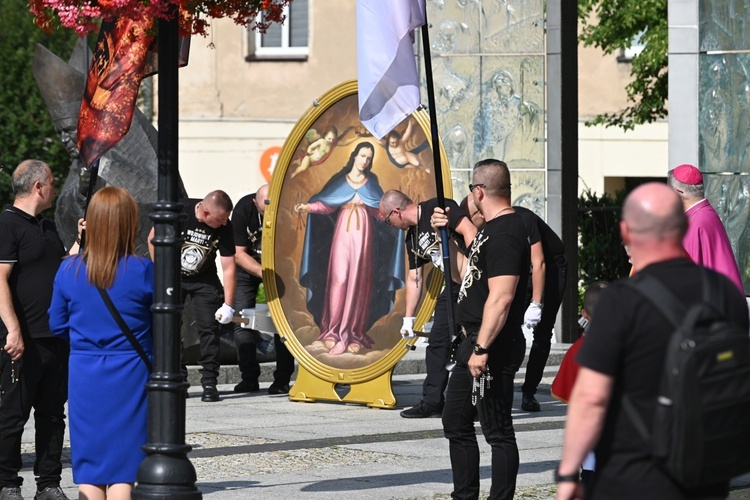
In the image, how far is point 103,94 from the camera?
7043 millimetres

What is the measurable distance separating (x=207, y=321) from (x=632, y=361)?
835 cm

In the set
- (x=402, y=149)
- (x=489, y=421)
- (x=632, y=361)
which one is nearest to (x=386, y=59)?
(x=489, y=421)

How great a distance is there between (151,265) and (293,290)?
6067 mm

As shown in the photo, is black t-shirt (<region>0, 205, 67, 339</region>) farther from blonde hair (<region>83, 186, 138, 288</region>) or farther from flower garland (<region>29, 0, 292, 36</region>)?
blonde hair (<region>83, 186, 138, 288</region>)

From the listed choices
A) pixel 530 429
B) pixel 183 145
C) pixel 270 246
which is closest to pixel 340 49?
pixel 183 145

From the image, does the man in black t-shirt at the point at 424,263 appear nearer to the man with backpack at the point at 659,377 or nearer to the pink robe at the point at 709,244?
the pink robe at the point at 709,244

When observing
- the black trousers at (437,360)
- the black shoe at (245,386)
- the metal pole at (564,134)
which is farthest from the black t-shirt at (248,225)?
the metal pole at (564,134)

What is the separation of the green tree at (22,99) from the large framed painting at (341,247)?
16.3 metres

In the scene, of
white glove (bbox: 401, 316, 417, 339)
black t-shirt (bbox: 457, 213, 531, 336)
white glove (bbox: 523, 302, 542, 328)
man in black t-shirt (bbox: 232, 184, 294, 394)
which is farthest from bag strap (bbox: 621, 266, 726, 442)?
man in black t-shirt (bbox: 232, 184, 294, 394)

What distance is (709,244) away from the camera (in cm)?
728

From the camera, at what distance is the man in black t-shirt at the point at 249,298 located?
12.7 m

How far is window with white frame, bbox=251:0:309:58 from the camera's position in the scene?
30.5 m

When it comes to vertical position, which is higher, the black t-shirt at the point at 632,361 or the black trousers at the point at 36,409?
the black t-shirt at the point at 632,361

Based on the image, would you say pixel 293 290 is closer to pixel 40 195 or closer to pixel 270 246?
pixel 270 246
